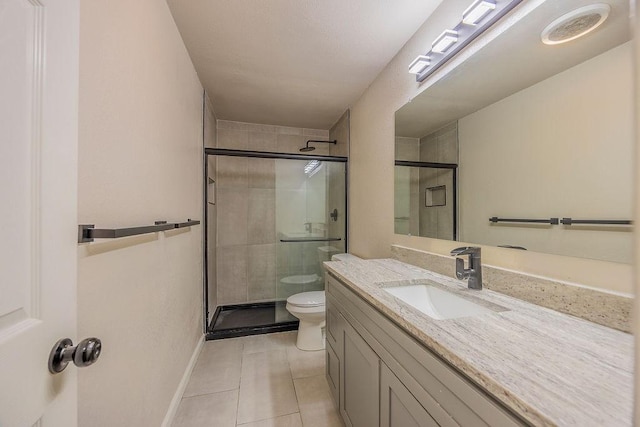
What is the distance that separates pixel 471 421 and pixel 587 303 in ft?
1.98

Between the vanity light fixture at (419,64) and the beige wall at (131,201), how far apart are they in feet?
4.73

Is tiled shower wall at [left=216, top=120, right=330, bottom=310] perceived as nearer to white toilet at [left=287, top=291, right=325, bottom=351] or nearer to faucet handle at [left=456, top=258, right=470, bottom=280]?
white toilet at [left=287, top=291, right=325, bottom=351]

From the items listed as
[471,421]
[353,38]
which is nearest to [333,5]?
[353,38]

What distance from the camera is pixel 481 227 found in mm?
1256

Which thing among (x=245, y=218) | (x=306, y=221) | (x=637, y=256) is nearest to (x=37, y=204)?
(x=637, y=256)

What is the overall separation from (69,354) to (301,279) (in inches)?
92.9

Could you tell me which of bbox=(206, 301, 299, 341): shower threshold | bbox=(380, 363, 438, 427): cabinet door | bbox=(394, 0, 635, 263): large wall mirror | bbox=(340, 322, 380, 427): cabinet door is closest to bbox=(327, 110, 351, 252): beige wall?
bbox=(206, 301, 299, 341): shower threshold

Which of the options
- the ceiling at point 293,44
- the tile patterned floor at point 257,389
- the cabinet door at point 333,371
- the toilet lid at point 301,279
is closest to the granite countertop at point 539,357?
the cabinet door at point 333,371

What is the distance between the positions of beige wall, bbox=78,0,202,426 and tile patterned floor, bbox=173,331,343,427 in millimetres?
223

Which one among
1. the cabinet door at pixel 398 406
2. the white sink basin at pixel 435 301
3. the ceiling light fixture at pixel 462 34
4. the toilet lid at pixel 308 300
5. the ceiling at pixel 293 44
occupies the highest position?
the ceiling at pixel 293 44

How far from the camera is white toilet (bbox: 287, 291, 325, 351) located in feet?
7.32

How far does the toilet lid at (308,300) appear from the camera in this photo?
224 centimetres

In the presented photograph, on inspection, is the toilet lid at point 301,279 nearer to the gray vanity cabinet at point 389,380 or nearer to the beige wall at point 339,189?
the beige wall at point 339,189

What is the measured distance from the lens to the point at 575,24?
0.89m
